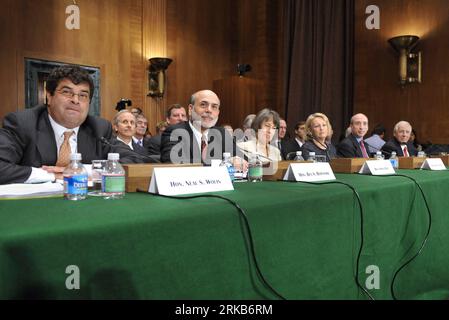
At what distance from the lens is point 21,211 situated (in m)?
1.10

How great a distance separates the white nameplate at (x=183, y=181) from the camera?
142cm

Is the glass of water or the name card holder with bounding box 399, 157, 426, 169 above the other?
the glass of water

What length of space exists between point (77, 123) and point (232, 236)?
1.47 metres

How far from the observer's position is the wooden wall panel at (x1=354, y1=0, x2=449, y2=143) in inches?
254

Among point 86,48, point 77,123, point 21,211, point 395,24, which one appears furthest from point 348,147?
point 86,48

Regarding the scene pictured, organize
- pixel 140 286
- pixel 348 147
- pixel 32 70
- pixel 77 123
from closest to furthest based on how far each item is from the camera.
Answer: pixel 140 286 → pixel 77 123 → pixel 348 147 → pixel 32 70

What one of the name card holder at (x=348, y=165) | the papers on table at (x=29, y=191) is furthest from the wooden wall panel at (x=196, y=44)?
the papers on table at (x=29, y=191)

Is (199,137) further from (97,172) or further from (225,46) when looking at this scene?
(225,46)

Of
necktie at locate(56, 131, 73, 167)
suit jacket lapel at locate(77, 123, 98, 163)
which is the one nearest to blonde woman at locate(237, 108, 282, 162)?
suit jacket lapel at locate(77, 123, 98, 163)

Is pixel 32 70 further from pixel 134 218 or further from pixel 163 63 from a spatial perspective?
pixel 134 218

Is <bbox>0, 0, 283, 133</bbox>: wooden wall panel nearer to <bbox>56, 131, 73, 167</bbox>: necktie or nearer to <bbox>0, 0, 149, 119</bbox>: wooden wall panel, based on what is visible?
<bbox>0, 0, 149, 119</bbox>: wooden wall panel

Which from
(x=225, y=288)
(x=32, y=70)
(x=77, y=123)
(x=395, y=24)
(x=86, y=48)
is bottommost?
(x=225, y=288)

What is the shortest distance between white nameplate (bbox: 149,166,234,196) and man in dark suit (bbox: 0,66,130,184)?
2.88ft

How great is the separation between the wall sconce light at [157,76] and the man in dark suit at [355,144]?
355 cm
